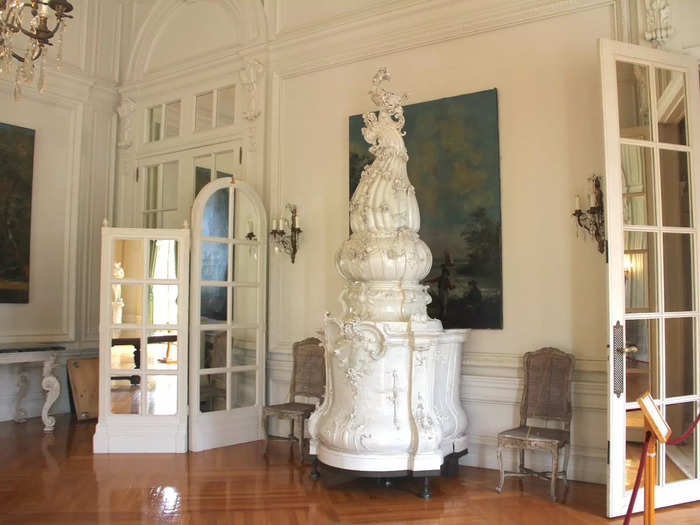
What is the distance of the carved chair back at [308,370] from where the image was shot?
20.1 feet

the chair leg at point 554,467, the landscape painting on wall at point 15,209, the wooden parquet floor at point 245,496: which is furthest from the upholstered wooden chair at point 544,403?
the landscape painting on wall at point 15,209

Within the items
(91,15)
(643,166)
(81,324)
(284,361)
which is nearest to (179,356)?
(284,361)

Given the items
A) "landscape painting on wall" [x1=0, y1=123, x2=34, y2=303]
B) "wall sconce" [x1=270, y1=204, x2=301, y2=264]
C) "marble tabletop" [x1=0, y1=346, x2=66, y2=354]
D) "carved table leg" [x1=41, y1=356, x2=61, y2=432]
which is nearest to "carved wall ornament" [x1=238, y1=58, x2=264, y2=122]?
"wall sconce" [x1=270, y1=204, x2=301, y2=264]

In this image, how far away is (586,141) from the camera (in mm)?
5234

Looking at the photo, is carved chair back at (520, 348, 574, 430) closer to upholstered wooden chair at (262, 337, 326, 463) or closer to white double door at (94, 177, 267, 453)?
upholstered wooden chair at (262, 337, 326, 463)

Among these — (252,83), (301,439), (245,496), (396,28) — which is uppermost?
(396,28)

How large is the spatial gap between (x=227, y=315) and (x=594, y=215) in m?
3.53

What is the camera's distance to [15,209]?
7633mm

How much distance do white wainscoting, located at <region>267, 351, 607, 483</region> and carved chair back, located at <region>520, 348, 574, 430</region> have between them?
6.9 inches

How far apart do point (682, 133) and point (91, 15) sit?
23.5ft

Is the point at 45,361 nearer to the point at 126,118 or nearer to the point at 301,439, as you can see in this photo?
the point at 301,439

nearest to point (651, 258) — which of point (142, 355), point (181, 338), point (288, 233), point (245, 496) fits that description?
point (245, 496)

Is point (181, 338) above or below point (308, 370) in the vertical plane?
above

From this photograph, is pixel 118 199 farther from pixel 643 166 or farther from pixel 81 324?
pixel 643 166
